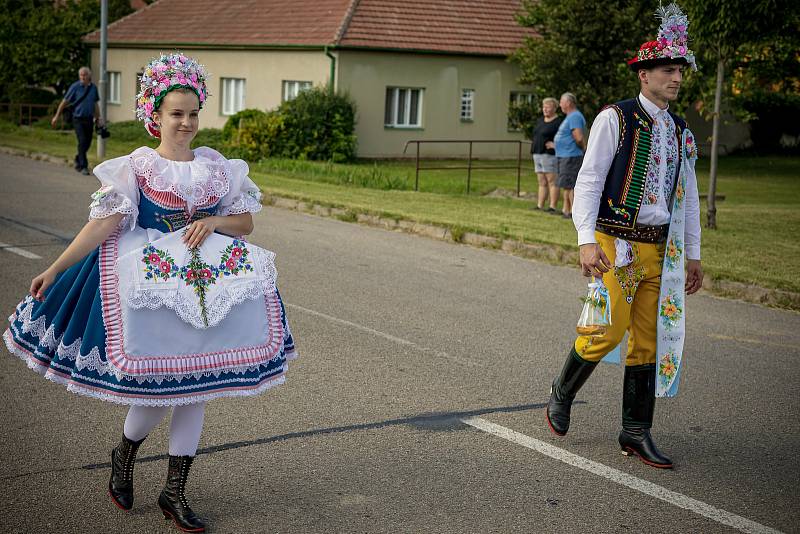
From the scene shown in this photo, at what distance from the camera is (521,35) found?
34.8 metres

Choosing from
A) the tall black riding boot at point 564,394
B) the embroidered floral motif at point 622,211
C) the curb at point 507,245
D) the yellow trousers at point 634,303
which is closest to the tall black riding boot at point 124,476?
the tall black riding boot at point 564,394

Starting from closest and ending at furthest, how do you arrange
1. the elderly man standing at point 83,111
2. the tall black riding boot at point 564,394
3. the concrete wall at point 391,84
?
Answer: the tall black riding boot at point 564,394
the elderly man standing at point 83,111
the concrete wall at point 391,84

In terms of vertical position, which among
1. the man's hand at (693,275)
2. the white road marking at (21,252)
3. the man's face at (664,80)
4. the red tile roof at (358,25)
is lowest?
the white road marking at (21,252)

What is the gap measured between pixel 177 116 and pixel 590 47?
25.7 meters

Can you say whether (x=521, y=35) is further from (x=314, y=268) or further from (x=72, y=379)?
(x=72, y=379)

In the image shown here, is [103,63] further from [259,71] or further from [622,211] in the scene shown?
[622,211]

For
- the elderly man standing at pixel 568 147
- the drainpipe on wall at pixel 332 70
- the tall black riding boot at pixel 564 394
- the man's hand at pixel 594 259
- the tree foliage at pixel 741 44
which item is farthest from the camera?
the drainpipe on wall at pixel 332 70

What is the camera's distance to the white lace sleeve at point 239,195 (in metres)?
4.62

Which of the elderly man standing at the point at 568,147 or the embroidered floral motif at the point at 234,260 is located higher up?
the elderly man standing at the point at 568,147

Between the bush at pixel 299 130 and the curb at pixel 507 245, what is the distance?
986 centimetres

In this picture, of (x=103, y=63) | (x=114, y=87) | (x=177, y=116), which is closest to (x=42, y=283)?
(x=177, y=116)

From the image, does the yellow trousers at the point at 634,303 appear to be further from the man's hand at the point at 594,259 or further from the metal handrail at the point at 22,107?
the metal handrail at the point at 22,107

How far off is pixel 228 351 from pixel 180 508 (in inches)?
27.4

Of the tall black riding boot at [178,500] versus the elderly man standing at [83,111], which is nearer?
the tall black riding boot at [178,500]
